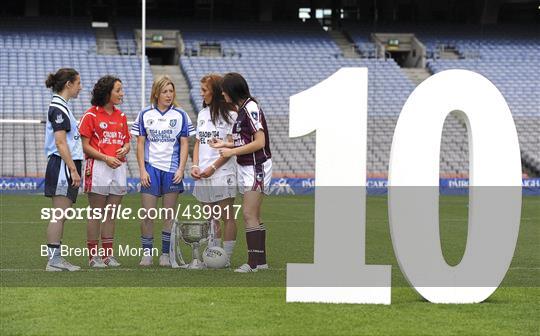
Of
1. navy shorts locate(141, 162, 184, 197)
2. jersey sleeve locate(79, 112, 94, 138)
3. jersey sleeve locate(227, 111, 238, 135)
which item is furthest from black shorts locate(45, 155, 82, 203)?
jersey sleeve locate(227, 111, 238, 135)

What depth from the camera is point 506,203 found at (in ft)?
22.2

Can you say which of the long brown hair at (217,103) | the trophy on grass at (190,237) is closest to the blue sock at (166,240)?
the trophy on grass at (190,237)

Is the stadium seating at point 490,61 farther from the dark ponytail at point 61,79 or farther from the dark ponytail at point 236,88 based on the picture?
the dark ponytail at point 61,79

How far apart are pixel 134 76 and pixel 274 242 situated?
20.9m

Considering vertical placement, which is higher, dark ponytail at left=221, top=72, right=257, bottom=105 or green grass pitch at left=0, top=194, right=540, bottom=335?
dark ponytail at left=221, top=72, right=257, bottom=105

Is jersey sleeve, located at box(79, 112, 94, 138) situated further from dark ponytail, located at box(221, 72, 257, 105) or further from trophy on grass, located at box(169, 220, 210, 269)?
dark ponytail, located at box(221, 72, 257, 105)

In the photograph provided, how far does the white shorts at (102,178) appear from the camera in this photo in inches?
352

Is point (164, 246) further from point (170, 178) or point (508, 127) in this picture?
point (508, 127)

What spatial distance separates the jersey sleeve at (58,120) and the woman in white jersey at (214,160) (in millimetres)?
1159

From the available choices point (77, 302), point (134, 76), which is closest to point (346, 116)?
point (77, 302)

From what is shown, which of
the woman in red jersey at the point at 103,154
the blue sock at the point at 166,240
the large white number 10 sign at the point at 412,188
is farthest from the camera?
the blue sock at the point at 166,240

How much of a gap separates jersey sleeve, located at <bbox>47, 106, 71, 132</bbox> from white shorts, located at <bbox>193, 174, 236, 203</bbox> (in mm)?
1298

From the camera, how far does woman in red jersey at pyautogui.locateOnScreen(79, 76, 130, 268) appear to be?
29.2 ft

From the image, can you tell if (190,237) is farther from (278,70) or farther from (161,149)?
(278,70)
